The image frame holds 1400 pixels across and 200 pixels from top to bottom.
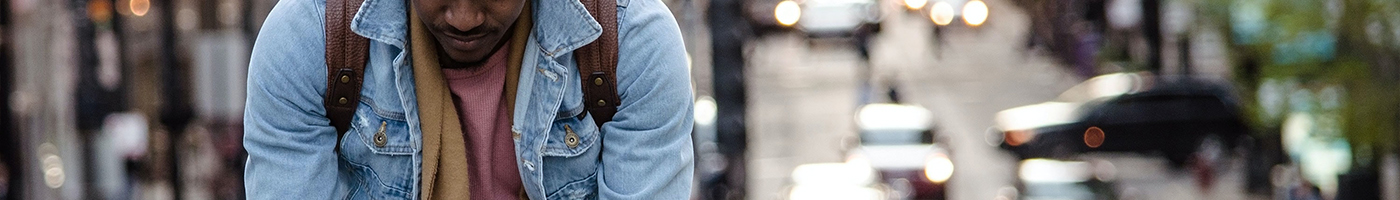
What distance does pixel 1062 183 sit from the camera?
52.1 feet

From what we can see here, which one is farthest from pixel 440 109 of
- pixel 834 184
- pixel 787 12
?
pixel 787 12

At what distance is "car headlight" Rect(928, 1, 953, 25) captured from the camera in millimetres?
35375

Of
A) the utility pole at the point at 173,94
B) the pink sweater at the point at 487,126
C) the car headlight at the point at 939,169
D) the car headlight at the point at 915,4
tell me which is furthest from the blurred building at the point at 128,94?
the car headlight at the point at 915,4

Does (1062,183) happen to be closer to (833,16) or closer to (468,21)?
(468,21)

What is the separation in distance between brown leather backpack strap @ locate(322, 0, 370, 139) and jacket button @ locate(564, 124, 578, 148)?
0.32 meters

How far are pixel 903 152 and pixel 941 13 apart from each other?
1686cm

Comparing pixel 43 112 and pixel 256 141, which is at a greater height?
pixel 256 141

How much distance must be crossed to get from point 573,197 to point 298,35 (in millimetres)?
513

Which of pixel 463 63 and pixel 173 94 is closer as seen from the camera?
pixel 463 63

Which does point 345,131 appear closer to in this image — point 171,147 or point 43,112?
point 43,112

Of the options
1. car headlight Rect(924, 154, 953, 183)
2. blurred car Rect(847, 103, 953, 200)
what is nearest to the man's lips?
blurred car Rect(847, 103, 953, 200)

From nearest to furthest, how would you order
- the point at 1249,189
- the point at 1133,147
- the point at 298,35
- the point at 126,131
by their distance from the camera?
the point at 298,35, the point at 126,131, the point at 1249,189, the point at 1133,147

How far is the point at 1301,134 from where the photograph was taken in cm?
1434

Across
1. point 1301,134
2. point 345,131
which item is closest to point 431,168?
point 345,131
